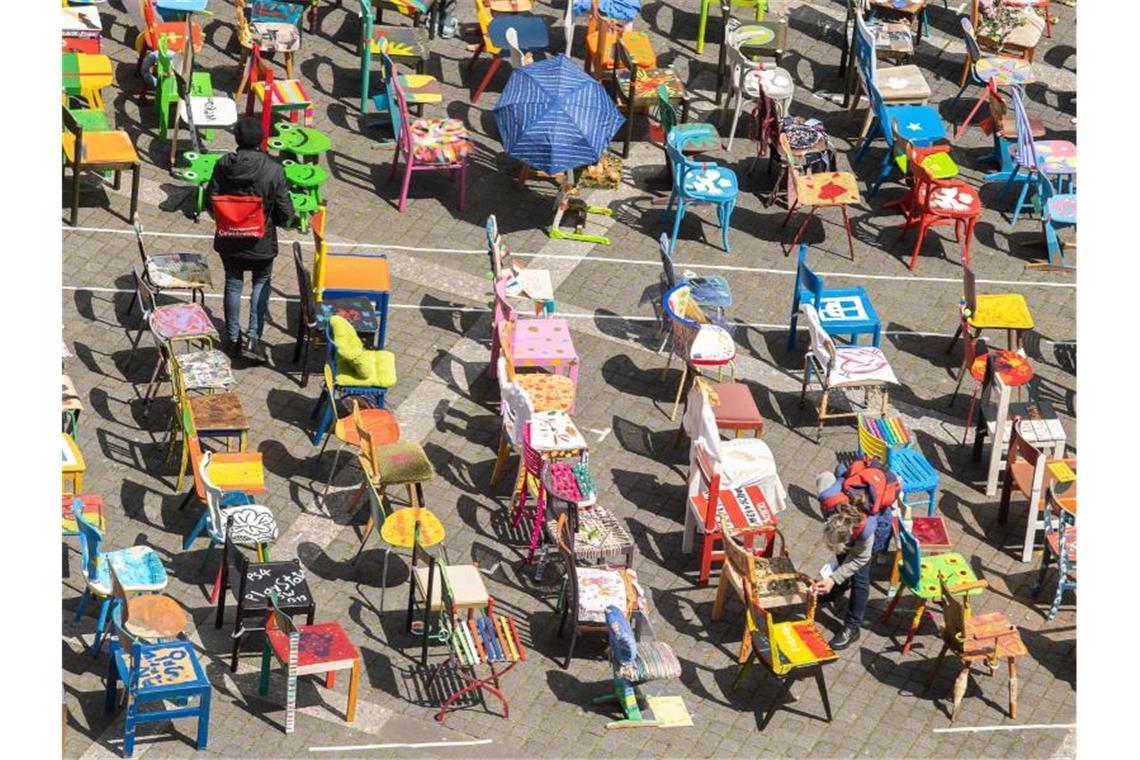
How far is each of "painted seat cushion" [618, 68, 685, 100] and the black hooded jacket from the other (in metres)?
6.40

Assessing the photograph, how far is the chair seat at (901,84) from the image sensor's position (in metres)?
33.9

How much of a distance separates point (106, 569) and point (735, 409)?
271 inches

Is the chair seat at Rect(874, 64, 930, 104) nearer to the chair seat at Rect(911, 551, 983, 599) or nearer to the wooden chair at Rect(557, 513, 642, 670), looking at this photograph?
the chair seat at Rect(911, 551, 983, 599)

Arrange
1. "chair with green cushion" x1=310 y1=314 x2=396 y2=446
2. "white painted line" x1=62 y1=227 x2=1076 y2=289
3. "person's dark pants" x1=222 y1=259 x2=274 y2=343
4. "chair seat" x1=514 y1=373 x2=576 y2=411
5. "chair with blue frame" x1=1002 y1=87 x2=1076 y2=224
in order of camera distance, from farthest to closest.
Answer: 1. "chair with blue frame" x1=1002 y1=87 x2=1076 y2=224
2. "white painted line" x1=62 y1=227 x2=1076 y2=289
3. "person's dark pants" x1=222 y1=259 x2=274 y2=343
4. "chair seat" x1=514 y1=373 x2=576 y2=411
5. "chair with green cushion" x1=310 y1=314 x2=396 y2=446

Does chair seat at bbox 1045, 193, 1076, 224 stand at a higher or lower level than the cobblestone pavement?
higher

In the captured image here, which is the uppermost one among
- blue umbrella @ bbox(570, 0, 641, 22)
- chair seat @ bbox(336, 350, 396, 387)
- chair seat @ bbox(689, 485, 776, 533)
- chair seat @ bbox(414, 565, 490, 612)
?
blue umbrella @ bbox(570, 0, 641, 22)

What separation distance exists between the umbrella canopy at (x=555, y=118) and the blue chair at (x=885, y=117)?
363 centimetres

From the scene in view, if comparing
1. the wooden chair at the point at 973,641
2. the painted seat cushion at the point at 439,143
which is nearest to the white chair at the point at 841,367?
the wooden chair at the point at 973,641

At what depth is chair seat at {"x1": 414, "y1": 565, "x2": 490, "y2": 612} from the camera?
24825 mm

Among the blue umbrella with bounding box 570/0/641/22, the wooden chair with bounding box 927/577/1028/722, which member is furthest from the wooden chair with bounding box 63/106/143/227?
the wooden chair with bounding box 927/577/1028/722

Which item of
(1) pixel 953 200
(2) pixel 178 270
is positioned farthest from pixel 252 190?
(1) pixel 953 200

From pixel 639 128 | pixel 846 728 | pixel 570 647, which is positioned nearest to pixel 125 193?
pixel 639 128

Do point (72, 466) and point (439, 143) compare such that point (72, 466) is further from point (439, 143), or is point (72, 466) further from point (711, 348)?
point (439, 143)

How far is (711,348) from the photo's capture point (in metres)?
28.5
